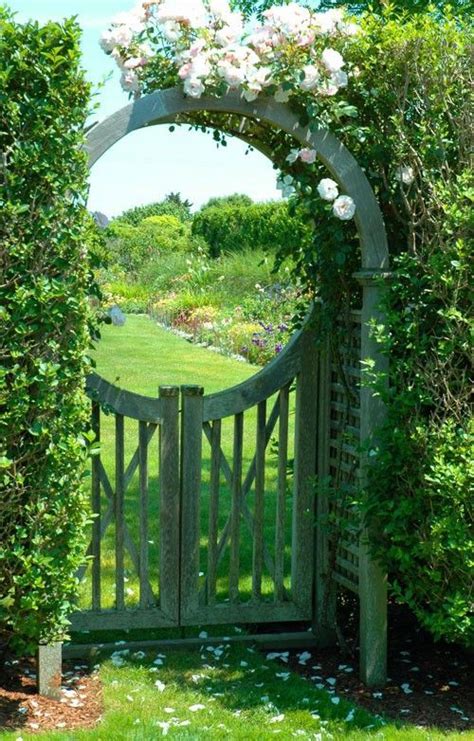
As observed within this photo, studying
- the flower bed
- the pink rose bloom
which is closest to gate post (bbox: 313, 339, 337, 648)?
the pink rose bloom

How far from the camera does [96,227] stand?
12.1ft

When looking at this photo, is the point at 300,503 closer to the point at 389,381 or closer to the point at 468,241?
the point at 389,381

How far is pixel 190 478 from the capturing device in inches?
163

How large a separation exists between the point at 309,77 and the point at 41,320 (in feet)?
4.42

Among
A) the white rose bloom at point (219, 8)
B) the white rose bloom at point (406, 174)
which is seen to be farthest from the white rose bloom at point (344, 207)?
the white rose bloom at point (219, 8)

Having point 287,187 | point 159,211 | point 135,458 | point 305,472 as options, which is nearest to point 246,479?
point 305,472

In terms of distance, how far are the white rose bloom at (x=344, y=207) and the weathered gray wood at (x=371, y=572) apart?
0.83 feet

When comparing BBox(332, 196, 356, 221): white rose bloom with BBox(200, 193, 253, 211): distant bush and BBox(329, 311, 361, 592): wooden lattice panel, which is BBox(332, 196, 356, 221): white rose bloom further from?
BBox(200, 193, 253, 211): distant bush

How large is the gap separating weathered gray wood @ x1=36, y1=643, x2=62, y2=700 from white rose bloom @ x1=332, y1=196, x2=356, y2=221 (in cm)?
192

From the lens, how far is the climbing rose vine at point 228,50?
12.1 ft

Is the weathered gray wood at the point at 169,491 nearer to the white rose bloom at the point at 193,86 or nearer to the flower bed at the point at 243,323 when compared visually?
the white rose bloom at the point at 193,86

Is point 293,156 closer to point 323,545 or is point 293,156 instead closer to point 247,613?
point 323,545

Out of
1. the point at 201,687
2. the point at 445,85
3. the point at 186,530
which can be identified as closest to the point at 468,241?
the point at 445,85

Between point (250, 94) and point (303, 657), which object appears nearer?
point (250, 94)
